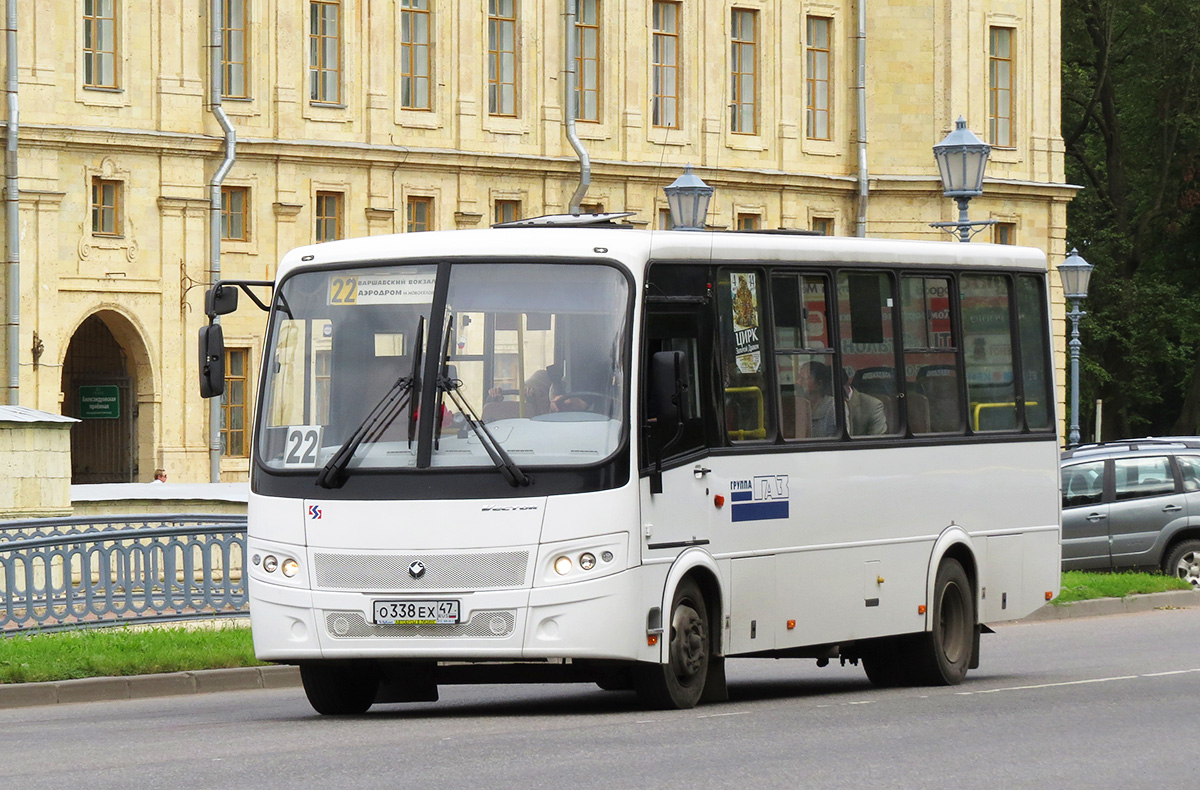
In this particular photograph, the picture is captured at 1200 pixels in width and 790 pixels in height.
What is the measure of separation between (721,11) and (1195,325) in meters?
19.2

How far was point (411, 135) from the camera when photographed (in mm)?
51562

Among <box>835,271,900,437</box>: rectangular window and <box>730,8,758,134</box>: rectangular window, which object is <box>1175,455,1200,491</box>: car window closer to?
<box>835,271,900,437</box>: rectangular window

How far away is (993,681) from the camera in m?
17.9

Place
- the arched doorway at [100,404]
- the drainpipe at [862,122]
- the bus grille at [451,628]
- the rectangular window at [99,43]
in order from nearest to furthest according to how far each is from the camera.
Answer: the bus grille at [451,628] → the rectangular window at [99,43] → the arched doorway at [100,404] → the drainpipe at [862,122]

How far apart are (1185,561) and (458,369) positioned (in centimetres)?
1772

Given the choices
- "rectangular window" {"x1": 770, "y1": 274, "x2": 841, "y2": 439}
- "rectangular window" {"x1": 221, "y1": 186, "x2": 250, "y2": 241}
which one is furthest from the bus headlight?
"rectangular window" {"x1": 221, "y1": 186, "x2": 250, "y2": 241}

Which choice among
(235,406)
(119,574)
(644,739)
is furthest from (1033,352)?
(235,406)

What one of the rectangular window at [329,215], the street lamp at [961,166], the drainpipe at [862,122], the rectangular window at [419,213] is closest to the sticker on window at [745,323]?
the street lamp at [961,166]

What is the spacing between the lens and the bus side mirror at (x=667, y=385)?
46.2 feet

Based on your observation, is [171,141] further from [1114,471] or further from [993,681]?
[993,681]

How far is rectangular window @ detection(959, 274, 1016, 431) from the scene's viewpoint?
702 inches

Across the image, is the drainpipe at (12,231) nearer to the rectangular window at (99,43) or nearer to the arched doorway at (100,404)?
the rectangular window at (99,43)

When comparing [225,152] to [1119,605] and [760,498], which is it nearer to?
[1119,605]

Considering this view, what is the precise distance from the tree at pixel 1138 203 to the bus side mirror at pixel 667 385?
54.6 metres
